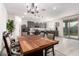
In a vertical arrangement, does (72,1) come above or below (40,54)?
above

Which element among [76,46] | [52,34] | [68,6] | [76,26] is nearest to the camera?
[68,6]

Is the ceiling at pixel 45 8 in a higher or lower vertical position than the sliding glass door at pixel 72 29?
higher

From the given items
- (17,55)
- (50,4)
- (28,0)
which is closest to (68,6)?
(50,4)

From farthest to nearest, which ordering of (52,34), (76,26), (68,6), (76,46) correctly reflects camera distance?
1. (76,46)
2. (52,34)
3. (76,26)
4. (68,6)

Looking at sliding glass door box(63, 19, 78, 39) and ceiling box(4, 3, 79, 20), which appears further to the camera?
sliding glass door box(63, 19, 78, 39)

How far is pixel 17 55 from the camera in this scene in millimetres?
2467

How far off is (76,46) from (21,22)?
2809 millimetres

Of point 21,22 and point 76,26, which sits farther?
point 76,26

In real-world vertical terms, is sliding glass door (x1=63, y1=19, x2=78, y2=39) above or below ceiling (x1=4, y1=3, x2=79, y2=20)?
below

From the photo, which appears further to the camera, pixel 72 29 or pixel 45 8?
pixel 72 29

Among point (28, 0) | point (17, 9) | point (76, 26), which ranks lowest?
point (76, 26)

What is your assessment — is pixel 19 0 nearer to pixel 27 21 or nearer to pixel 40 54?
pixel 27 21

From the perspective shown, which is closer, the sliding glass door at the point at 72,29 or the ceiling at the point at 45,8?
the ceiling at the point at 45,8

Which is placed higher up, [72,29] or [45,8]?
[45,8]
